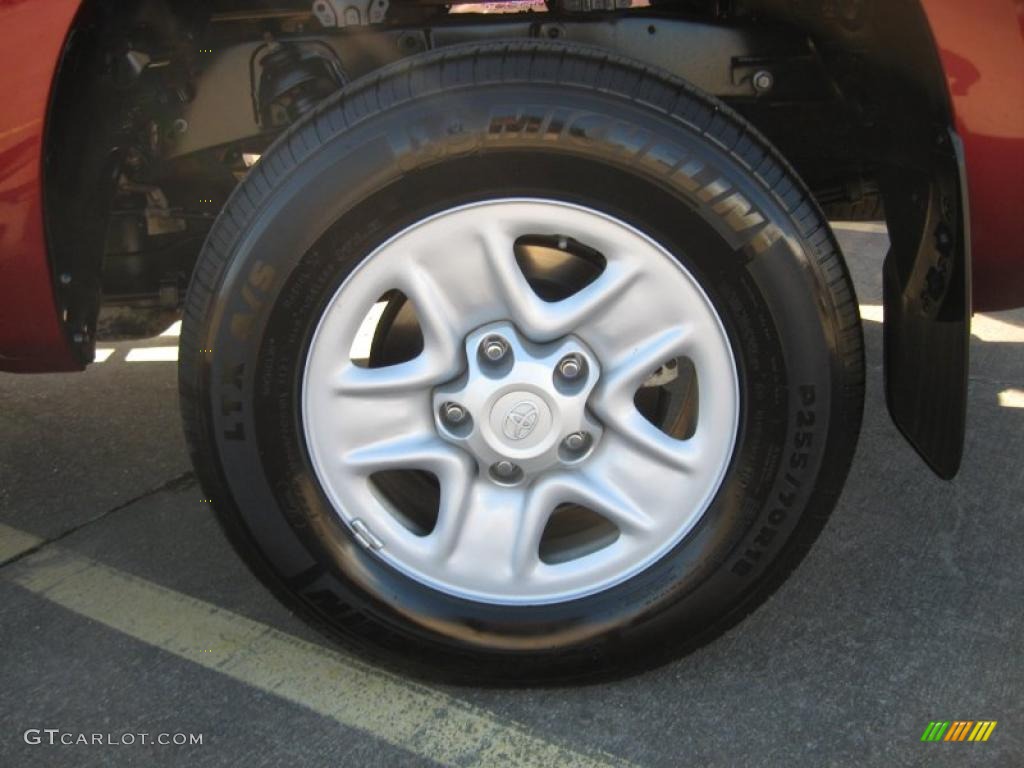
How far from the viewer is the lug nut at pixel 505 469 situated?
1.84 metres

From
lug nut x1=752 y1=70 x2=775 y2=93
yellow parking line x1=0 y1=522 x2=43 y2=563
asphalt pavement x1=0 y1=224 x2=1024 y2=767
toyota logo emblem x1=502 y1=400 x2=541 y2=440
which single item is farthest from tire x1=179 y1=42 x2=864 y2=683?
yellow parking line x1=0 y1=522 x2=43 y2=563

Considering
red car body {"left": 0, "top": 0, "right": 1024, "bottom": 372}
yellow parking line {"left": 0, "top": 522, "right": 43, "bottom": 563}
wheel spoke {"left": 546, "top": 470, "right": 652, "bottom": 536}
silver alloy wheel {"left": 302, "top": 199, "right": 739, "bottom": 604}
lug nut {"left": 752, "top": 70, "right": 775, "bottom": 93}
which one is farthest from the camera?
yellow parking line {"left": 0, "top": 522, "right": 43, "bottom": 563}

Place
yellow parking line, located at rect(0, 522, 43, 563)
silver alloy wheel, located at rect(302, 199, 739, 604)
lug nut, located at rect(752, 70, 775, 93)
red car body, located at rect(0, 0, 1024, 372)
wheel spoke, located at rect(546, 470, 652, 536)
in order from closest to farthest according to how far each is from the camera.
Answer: red car body, located at rect(0, 0, 1024, 372) < silver alloy wheel, located at rect(302, 199, 739, 604) < wheel spoke, located at rect(546, 470, 652, 536) < lug nut, located at rect(752, 70, 775, 93) < yellow parking line, located at rect(0, 522, 43, 563)

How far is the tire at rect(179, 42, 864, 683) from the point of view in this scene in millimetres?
1658

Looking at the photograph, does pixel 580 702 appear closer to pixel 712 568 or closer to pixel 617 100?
pixel 712 568

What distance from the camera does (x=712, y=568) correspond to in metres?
1.83

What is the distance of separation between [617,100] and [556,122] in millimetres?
110

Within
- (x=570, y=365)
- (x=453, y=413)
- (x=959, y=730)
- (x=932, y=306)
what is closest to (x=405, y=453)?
(x=453, y=413)

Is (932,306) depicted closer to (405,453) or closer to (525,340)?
(525,340)

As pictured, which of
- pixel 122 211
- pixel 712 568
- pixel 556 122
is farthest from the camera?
pixel 122 211

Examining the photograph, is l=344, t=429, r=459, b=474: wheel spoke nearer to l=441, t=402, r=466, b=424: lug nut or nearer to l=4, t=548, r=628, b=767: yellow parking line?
l=441, t=402, r=466, b=424: lug nut

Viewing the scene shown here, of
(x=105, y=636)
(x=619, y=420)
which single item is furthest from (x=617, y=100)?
→ (x=105, y=636)

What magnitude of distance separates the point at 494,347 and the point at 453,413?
14 cm

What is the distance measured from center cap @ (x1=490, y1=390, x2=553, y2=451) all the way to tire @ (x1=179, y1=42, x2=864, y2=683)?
0.04 feet
